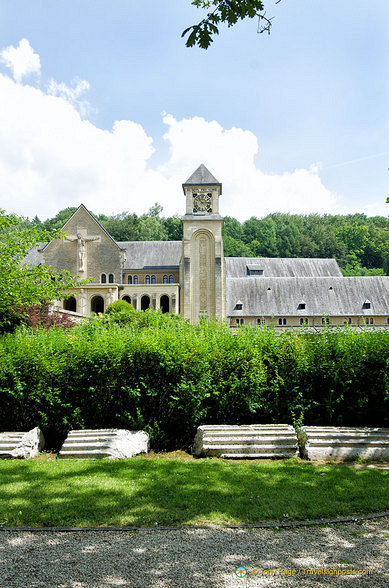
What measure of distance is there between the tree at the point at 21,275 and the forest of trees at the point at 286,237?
70.1m

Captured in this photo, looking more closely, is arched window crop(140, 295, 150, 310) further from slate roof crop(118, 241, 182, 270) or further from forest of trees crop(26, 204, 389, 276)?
forest of trees crop(26, 204, 389, 276)

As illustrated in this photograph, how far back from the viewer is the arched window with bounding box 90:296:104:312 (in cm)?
4901

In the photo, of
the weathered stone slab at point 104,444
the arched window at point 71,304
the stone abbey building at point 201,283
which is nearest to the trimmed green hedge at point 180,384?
the weathered stone slab at point 104,444

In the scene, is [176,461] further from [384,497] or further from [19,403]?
[19,403]

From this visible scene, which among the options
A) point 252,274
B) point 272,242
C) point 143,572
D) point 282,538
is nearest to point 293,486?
point 282,538

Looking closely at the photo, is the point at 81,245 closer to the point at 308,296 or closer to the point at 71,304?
the point at 71,304

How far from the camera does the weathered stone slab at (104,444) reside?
847cm

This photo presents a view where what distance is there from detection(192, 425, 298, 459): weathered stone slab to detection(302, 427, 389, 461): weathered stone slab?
0.39 metres

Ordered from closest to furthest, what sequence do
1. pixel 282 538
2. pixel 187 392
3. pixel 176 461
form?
pixel 282 538 → pixel 176 461 → pixel 187 392

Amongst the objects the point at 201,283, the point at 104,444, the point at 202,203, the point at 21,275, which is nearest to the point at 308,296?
the point at 201,283

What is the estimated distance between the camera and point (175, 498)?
5992mm

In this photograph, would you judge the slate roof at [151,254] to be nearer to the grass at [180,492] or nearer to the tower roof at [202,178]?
the tower roof at [202,178]

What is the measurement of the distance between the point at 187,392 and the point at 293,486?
3622mm

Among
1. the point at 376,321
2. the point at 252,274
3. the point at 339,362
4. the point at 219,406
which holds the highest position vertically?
the point at 252,274
